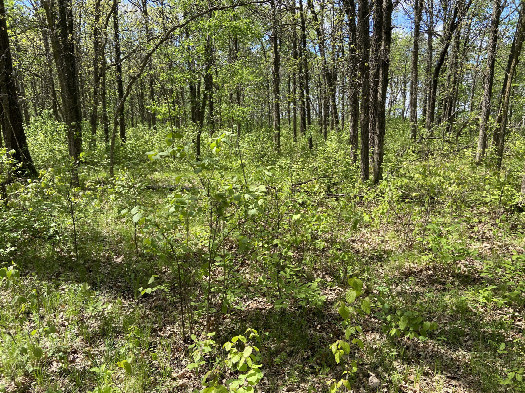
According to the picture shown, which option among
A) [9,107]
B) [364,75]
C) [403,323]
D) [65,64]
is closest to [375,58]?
[364,75]

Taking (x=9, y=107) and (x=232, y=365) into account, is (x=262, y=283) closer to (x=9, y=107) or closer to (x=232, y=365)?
(x=232, y=365)

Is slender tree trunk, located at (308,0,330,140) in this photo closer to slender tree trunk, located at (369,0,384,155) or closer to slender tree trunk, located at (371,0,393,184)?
slender tree trunk, located at (369,0,384,155)

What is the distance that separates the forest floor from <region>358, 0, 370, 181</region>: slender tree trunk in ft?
6.54

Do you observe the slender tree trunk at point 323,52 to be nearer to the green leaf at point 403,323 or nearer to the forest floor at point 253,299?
the forest floor at point 253,299

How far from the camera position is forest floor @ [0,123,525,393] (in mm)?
3252

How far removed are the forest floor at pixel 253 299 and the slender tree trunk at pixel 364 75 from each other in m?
1.99

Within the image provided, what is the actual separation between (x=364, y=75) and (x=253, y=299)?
6.79m

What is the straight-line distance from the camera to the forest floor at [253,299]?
325 centimetres

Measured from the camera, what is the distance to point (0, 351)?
3410 millimetres

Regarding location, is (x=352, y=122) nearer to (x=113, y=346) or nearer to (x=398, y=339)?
(x=398, y=339)

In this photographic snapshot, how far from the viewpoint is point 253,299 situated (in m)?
4.81


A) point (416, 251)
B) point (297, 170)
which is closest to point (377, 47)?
point (297, 170)

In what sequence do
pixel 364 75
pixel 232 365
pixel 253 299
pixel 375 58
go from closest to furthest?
pixel 232 365 < pixel 253 299 < pixel 375 58 < pixel 364 75

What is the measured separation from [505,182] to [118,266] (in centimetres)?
920
